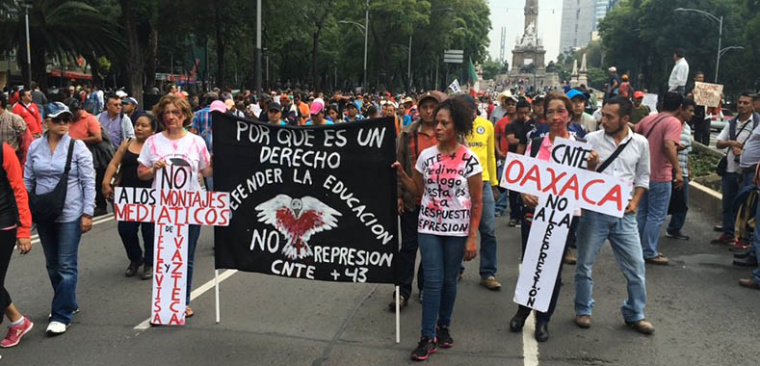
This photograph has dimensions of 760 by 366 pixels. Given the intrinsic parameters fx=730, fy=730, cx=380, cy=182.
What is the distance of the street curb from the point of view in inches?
416

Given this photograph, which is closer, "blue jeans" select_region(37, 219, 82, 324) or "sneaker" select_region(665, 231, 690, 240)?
"blue jeans" select_region(37, 219, 82, 324)

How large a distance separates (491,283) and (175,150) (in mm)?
3102

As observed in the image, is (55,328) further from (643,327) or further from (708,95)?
(708,95)

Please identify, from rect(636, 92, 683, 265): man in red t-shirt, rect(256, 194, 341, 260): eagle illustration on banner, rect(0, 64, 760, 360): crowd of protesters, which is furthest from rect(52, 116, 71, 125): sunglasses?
rect(636, 92, 683, 265): man in red t-shirt

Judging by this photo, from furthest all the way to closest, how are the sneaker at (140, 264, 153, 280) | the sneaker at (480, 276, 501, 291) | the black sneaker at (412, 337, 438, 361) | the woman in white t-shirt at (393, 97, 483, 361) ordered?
1. the sneaker at (140, 264, 153, 280)
2. the sneaker at (480, 276, 501, 291)
3. the black sneaker at (412, 337, 438, 361)
4. the woman in white t-shirt at (393, 97, 483, 361)

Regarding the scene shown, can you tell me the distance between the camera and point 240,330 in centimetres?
554

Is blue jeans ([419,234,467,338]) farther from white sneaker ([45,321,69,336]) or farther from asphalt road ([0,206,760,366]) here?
white sneaker ([45,321,69,336])

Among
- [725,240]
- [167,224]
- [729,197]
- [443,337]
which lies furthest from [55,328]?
[729,197]

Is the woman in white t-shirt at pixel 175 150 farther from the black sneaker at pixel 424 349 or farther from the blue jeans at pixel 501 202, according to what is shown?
the blue jeans at pixel 501 202

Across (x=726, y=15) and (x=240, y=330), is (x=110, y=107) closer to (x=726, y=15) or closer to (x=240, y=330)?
(x=240, y=330)

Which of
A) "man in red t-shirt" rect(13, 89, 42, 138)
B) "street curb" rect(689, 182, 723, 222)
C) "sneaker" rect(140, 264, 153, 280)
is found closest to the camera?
"sneaker" rect(140, 264, 153, 280)

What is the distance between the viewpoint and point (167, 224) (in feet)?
18.0

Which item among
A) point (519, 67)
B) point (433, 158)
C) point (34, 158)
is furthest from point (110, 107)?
point (519, 67)

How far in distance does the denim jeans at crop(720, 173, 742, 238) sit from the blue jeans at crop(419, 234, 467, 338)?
5529mm
